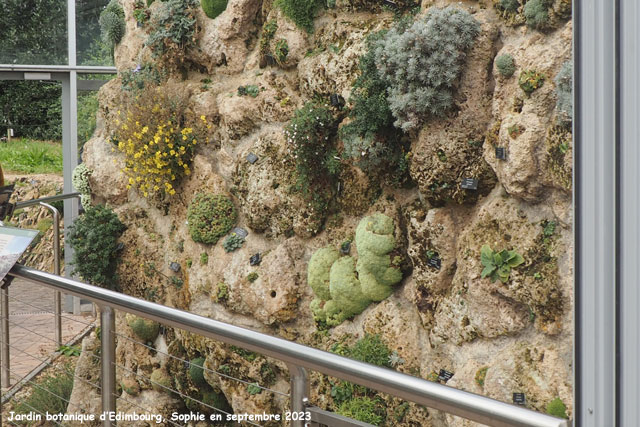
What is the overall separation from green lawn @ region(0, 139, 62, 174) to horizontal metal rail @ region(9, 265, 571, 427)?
392 inches

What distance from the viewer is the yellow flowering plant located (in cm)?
588

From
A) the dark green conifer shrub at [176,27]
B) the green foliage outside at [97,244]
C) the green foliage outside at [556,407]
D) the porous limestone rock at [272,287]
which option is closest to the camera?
the green foliage outside at [556,407]

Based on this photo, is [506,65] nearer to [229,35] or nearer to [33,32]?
[229,35]

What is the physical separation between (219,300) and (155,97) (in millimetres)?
2086

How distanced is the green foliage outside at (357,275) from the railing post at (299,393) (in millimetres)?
3158

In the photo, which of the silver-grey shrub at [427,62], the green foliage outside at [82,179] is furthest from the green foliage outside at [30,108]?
the silver-grey shrub at [427,62]

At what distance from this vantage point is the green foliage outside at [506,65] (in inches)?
147

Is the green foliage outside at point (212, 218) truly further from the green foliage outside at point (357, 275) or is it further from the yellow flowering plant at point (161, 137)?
the green foliage outside at point (357, 275)

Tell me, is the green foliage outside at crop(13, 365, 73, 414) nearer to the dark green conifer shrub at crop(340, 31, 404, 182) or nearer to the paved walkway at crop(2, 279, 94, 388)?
the paved walkway at crop(2, 279, 94, 388)

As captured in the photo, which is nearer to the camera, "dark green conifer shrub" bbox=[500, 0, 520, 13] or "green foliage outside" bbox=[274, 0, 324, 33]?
"dark green conifer shrub" bbox=[500, 0, 520, 13]

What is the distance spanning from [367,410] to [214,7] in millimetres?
3947

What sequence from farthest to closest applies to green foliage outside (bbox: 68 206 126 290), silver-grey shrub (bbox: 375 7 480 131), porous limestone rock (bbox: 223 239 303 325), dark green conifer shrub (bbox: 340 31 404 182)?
1. green foliage outside (bbox: 68 206 126 290)
2. porous limestone rock (bbox: 223 239 303 325)
3. dark green conifer shrub (bbox: 340 31 404 182)
4. silver-grey shrub (bbox: 375 7 480 131)

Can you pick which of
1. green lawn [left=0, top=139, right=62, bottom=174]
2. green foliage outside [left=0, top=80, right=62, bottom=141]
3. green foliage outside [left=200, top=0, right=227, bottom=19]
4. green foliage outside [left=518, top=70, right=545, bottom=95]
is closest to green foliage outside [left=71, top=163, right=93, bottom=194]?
green foliage outside [left=200, top=0, right=227, bottom=19]

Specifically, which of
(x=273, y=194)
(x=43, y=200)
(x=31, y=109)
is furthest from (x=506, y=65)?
A: (x=31, y=109)
